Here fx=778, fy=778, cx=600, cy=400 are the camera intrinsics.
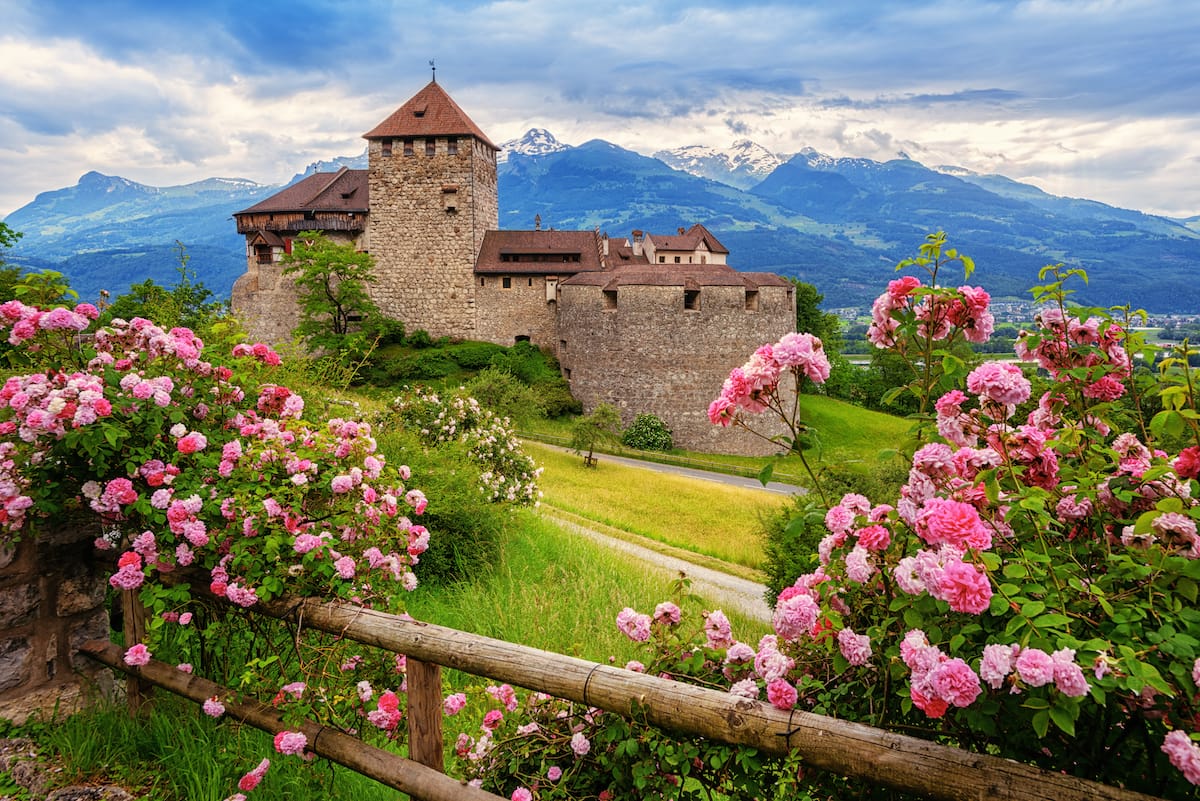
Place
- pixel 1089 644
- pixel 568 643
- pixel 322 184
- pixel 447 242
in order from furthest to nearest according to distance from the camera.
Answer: pixel 322 184 → pixel 447 242 → pixel 568 643 → pixel 1089 644

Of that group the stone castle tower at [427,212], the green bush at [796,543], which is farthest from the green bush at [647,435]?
the green bush at [796,543]

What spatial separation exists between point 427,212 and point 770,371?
35426mm

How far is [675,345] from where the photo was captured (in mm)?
32531

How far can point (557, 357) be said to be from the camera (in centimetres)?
3619

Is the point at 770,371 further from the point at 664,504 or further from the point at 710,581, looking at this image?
the point at 664,504

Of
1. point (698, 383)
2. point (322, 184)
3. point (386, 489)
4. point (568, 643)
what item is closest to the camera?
point (386, 489)

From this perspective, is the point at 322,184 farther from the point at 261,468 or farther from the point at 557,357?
the point at 261,468

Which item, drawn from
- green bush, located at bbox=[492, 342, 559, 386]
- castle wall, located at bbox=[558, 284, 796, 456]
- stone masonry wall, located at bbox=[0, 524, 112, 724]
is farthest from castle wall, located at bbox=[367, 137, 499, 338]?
stone masonry wall, located at bbox=[0, 524, 112, 724]

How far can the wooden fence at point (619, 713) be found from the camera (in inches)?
78.4

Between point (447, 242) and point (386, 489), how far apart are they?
3341cm

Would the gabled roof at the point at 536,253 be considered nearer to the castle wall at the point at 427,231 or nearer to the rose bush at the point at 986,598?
the castle wall at the point at 427,231

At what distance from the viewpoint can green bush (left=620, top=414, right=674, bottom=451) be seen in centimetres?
3256

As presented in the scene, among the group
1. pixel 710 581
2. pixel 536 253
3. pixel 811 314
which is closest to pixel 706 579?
pixel 710 581

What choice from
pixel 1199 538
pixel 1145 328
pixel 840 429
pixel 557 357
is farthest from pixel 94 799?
pixel 840 429
